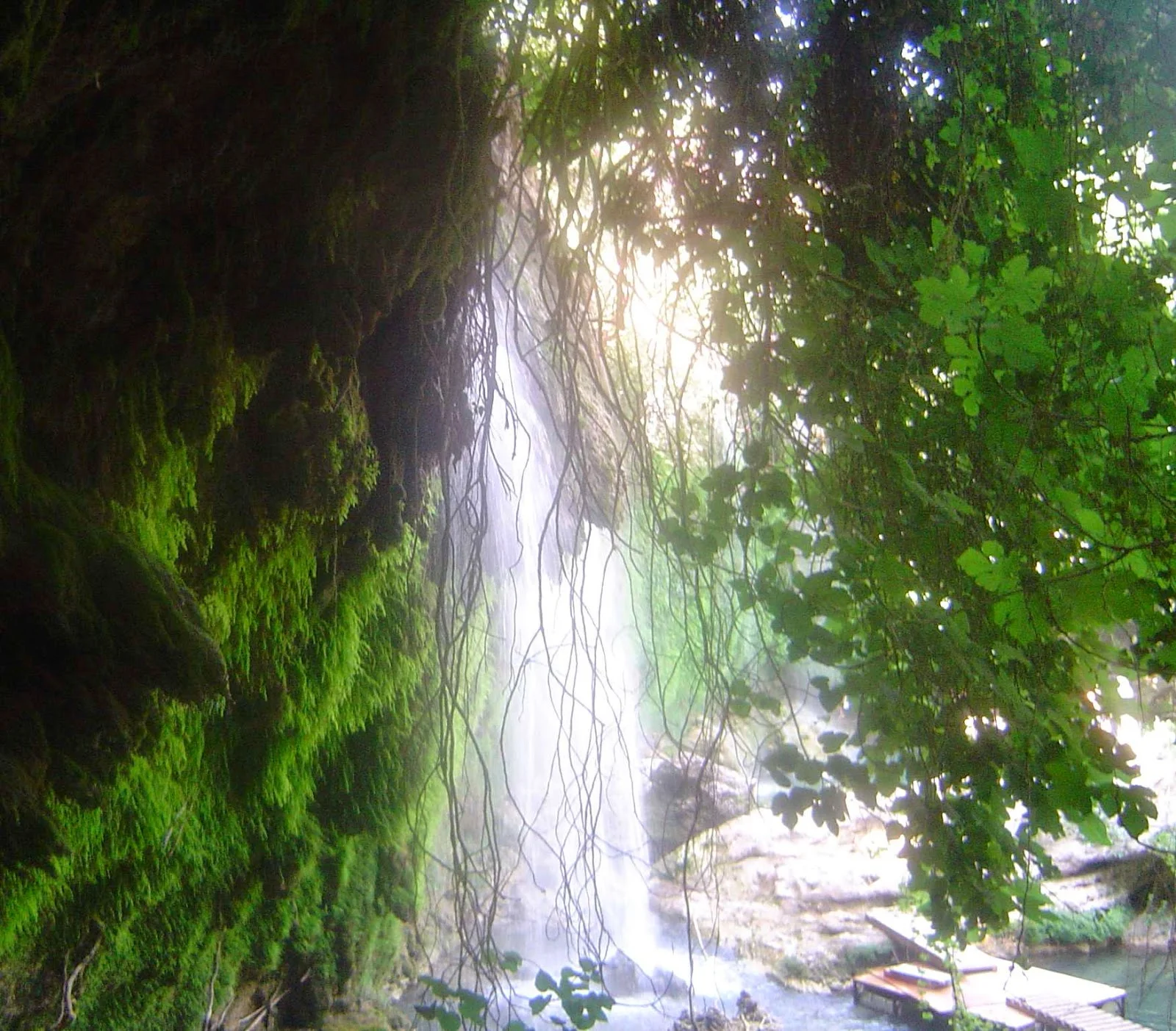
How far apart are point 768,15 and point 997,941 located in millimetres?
7498

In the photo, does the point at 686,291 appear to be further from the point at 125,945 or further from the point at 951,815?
the point at 125,945

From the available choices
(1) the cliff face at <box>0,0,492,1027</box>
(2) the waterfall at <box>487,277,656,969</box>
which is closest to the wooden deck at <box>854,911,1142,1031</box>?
(2) the waterfall at <box>487,277,656,969</box>

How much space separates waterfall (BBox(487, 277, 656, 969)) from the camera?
1527 mm

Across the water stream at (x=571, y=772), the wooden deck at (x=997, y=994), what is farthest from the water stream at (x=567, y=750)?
the wooden deck at (x=997, y=994)

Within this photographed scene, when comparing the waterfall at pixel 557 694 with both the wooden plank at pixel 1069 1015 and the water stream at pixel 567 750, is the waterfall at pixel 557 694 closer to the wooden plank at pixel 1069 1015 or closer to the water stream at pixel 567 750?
the water stream at pixel 567 750

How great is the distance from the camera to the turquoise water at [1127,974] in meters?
5.72

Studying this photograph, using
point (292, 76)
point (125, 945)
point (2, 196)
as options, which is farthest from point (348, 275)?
point (125, 945)

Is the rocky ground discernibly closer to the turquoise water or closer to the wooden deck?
the turquoise water

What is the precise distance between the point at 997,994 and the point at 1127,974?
133 cm

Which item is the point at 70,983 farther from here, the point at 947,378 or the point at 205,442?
the point at 947,378

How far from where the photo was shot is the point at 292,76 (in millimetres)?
1347

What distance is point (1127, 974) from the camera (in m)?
6.36

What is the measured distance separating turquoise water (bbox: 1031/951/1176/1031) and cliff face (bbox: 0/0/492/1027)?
561 centimetres

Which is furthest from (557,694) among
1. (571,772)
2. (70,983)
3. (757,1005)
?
(70,983)
